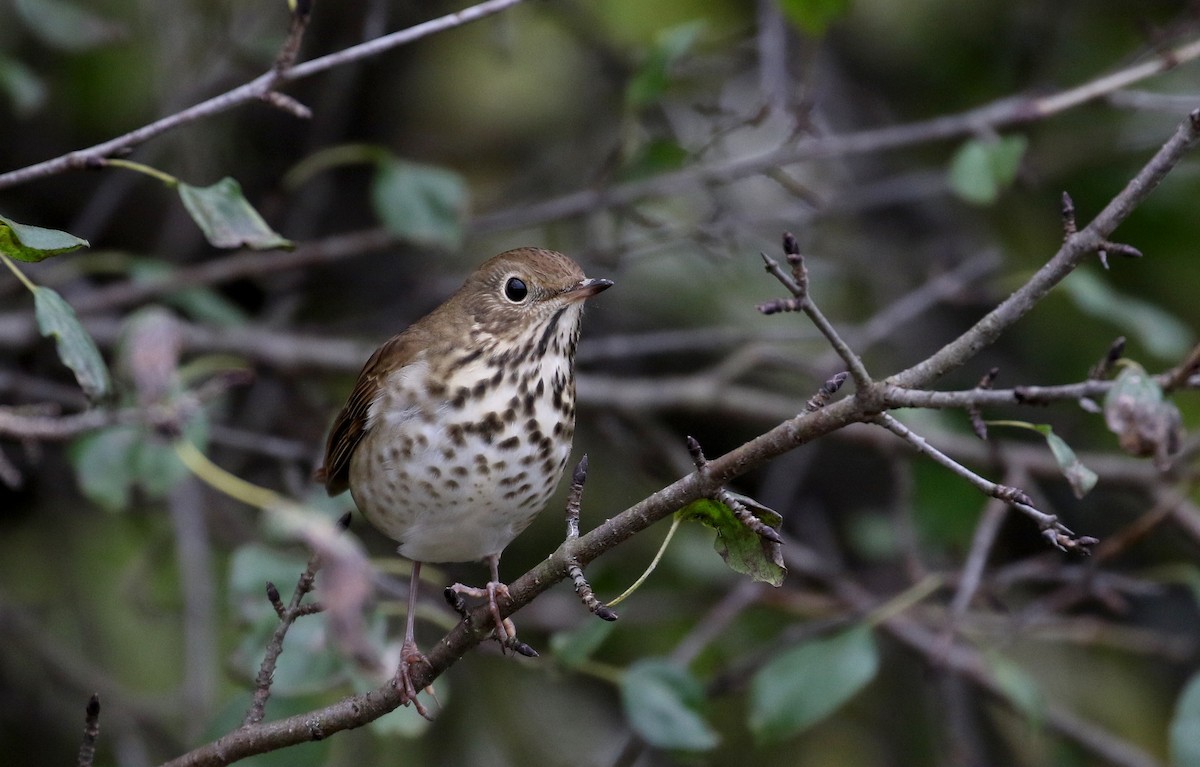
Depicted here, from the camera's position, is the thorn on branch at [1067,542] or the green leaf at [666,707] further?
the green leaf at [666,707]

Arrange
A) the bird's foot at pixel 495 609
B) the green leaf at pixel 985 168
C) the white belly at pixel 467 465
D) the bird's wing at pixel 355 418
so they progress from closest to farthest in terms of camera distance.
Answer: the bird's foot at pixel 495 609 → the white belly at pixel 467 465 → the bird's wing at pixel 355 418 → the green leaf at pixel 985 168

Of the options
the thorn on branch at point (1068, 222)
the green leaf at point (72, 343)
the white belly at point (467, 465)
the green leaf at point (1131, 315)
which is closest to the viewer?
the thorn on branch at point (1068, 222)

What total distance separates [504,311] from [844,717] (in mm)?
2823

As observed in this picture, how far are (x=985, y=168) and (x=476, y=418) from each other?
5.50 feet

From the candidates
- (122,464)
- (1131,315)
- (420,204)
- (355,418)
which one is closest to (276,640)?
(355,418)

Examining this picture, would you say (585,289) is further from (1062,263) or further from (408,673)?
(1062,263)

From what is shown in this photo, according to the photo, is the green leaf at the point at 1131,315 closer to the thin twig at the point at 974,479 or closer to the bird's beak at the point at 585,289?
the bird's beak at the point at 585,289

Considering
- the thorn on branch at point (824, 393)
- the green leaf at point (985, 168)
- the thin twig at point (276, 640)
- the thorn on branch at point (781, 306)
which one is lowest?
the thorn on branch at point (824, 393)

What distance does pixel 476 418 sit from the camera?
111 inches

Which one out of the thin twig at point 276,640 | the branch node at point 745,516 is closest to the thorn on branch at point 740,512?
the branch node at point 745,516

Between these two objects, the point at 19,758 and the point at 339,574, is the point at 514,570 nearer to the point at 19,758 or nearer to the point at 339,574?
the point at 19,758

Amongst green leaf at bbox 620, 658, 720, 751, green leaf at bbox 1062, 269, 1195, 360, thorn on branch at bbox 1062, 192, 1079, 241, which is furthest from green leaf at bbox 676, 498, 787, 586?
green leaf at bbox 1062, 269, 1195, 360

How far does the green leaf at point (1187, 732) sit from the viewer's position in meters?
2.98

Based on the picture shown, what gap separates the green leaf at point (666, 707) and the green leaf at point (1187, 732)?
3.50 ft
